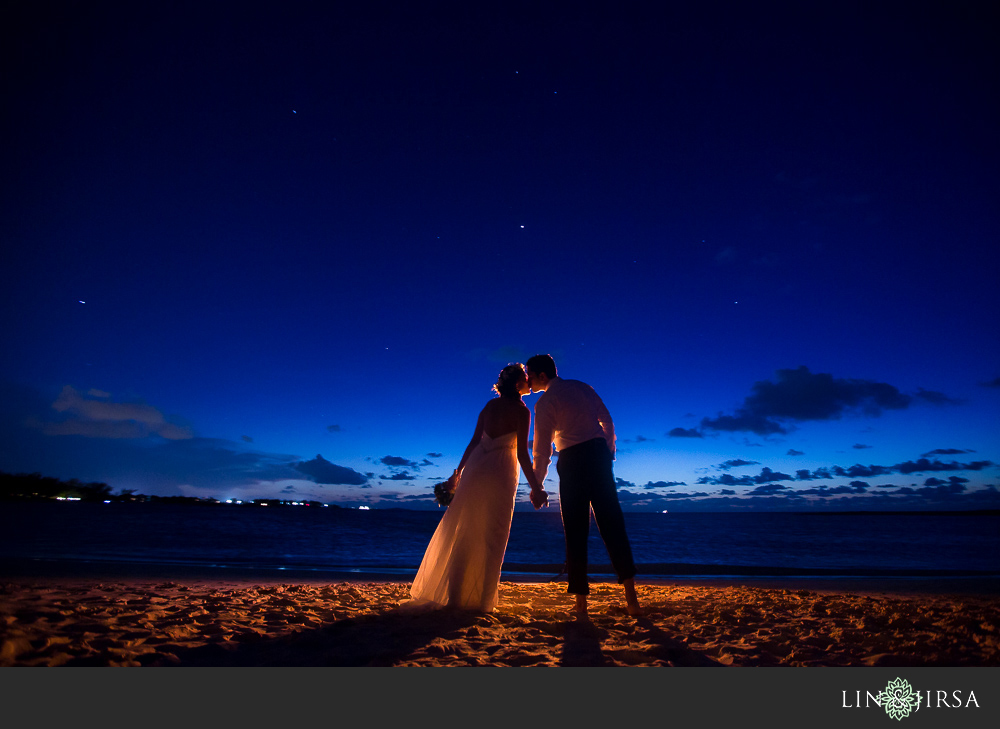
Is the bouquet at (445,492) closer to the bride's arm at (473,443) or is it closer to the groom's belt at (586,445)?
the bride's arm at (473,443)

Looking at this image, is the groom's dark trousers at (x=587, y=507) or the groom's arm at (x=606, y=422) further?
the groom's arm at (x=606, y=422)

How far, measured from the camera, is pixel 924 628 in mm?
3598

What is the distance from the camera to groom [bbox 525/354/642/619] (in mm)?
3918

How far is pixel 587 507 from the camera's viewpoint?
402cm

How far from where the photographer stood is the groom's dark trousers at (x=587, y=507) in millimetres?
3904

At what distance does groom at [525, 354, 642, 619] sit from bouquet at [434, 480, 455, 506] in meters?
0.84

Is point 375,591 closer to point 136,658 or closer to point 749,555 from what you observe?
point 136,658

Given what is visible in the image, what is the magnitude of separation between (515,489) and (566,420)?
78 cm

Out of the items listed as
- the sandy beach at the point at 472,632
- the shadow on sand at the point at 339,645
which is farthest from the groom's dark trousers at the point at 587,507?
the shadow on sand at the point at 339,645

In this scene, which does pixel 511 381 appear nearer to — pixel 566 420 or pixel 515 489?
pixel 566 420
